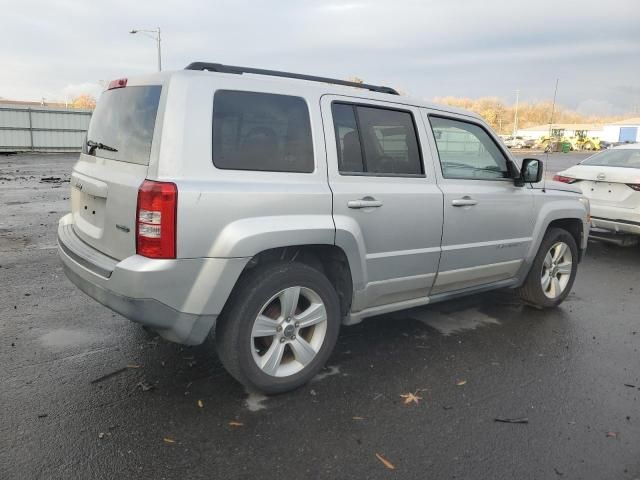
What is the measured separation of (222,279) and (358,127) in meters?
1.48

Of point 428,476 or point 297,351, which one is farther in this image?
point 297,351

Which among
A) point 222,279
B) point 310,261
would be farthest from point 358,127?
point 222,279

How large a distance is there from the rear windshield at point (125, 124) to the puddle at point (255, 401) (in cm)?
156

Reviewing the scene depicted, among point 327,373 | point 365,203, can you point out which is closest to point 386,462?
point 327,373

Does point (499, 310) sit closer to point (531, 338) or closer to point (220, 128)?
point (531, 338)

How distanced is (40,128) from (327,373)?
30071 millimetres

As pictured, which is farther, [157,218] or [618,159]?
[618,159]

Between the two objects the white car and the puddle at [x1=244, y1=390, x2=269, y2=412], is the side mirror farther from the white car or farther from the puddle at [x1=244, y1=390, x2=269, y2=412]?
the white car

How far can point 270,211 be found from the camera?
315 cm

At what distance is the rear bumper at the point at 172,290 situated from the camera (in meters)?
2.90

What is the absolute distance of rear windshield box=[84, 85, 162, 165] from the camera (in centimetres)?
312

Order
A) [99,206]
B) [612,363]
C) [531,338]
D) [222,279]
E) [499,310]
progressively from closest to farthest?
[222,279]
[99,206]
[612,363]
[531,338]
[499,310]

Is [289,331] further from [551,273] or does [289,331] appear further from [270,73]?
[551,273]

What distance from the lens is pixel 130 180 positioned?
3.05 metres
